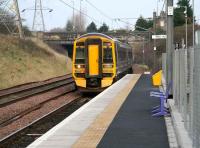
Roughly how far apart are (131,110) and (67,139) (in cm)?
490

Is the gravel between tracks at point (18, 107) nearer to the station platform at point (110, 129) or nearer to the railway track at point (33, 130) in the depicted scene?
the railway track at point (33, 130)

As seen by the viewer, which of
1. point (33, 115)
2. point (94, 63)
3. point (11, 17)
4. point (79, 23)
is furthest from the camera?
point (79, 23)

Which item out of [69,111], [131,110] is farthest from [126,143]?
[69,111]

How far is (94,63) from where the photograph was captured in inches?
1126

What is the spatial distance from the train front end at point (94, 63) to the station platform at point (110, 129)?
1173 centimetres

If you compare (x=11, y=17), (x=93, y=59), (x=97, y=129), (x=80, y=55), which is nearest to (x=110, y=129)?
(x=97, y=129)

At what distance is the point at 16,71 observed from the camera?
137 ft

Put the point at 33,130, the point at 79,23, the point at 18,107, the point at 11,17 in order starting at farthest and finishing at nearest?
the point at 79,23, the point at 11,17, the point at 18,107, the point at 33,130

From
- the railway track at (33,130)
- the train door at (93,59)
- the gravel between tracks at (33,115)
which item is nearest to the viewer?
the railway track at (33,130)

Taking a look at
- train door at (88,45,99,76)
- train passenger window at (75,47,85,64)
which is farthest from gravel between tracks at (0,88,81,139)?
train passenger window at (75,47,85,64)

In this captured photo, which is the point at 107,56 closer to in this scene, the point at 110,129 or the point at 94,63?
the point at 94,63

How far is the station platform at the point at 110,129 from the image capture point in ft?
32.2

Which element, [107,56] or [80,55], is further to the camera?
[107,56]

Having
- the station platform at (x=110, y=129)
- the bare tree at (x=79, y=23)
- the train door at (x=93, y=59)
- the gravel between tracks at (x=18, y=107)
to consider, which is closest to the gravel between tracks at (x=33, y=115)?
the gravel between tracks at (x=18, y=107)
